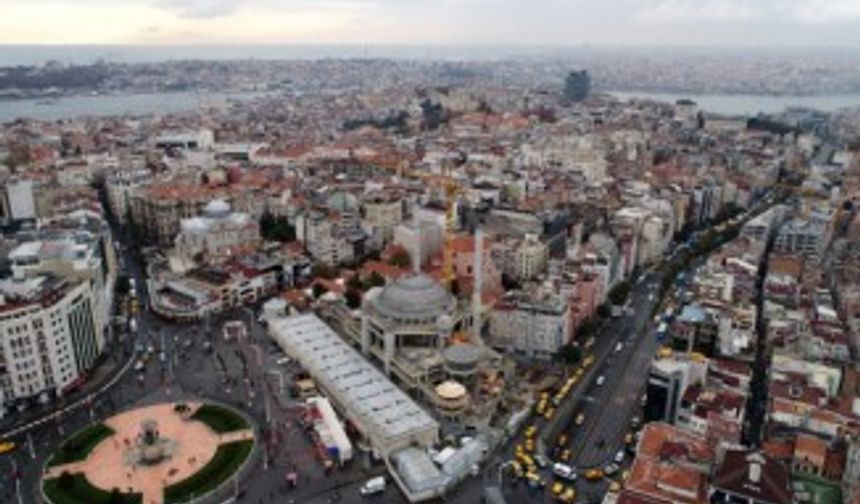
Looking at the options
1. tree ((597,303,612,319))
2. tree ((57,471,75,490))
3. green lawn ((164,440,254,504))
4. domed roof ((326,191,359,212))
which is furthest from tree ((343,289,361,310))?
tree ((57,471,75,490))

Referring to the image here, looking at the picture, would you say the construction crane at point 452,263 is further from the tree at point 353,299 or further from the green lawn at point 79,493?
the green lawn at point 79,493

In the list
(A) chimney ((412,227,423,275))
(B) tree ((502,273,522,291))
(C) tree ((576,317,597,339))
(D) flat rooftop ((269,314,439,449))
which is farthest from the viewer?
(A) chimney ((412,227,423,275))

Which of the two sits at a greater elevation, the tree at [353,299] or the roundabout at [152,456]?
the tree at [353,299]

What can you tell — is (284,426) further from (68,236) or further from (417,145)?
(417,145)

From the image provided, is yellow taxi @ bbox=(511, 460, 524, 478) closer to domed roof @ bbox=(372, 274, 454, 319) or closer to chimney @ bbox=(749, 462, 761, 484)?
chimney @ bbox=(749, 462, 761, 484)

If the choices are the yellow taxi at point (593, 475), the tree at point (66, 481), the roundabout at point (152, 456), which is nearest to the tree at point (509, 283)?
the yellow taxi at point (593, 475)

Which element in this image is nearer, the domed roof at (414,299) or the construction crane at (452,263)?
the domed roof at (414,299)

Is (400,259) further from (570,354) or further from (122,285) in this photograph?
(122,285)
